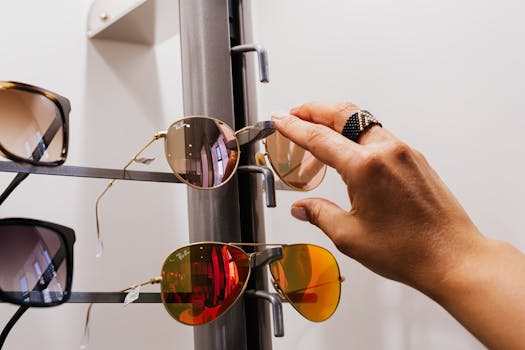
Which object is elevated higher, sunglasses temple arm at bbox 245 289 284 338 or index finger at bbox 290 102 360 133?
index finger at bbox 290 102 360 133

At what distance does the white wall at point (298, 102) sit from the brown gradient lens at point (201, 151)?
31 centimetres

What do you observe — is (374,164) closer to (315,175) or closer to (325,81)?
(315,175)

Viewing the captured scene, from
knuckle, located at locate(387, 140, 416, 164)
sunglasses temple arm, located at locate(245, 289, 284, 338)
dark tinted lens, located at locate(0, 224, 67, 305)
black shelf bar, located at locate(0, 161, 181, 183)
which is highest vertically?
black shelf bar, located at locate(0, 161, 181, 183)

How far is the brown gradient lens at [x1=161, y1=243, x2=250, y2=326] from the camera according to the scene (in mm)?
612

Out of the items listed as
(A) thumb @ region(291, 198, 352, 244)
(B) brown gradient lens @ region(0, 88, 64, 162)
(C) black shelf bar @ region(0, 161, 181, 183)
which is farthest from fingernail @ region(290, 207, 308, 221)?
(B) brown gradient lens @ region(0, 88, 64, 162)

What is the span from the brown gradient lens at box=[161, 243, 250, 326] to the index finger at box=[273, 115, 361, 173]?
13 centimetres

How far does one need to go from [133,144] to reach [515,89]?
58cm

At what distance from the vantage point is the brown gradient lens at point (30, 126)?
1.81 feet

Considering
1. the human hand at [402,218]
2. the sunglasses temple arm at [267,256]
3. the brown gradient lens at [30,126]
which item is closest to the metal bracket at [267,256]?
the sunglasses temple arm at [267,256]

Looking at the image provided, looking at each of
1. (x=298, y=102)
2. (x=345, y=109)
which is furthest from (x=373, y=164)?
(x=298, y=102)

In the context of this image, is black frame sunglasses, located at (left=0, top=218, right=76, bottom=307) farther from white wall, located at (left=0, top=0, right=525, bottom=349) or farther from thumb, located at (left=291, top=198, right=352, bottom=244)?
white wall, located at (left=0, top=0, right=525, bottom=349)

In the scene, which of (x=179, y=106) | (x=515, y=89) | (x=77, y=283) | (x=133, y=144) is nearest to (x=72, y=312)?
(x=77, y=283)

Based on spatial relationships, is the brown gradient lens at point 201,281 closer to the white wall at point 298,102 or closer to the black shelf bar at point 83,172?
the black shelf bar at point 83,172

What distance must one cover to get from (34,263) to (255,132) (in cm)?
25
